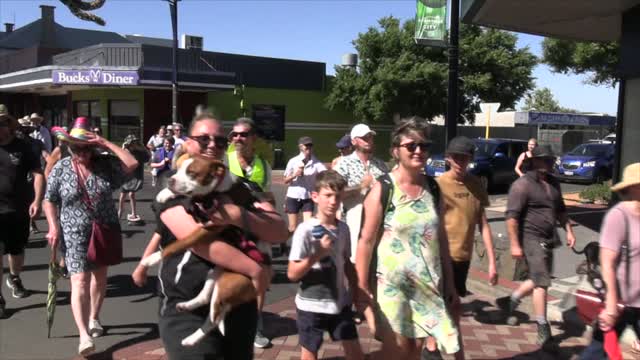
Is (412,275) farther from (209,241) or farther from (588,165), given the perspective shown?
(588,165)

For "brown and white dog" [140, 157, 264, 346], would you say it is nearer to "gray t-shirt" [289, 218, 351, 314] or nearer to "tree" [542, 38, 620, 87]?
"gray t-shirt" [289, 218, 351, 314]

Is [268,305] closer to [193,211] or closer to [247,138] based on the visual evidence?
[247,138]

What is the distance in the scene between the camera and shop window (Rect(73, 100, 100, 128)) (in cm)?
2736

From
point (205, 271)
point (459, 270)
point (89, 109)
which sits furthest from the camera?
point (89, 109)

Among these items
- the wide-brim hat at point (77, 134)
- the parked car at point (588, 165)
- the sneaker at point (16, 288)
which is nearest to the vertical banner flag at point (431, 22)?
the wide-brim hat at point (77, 134)

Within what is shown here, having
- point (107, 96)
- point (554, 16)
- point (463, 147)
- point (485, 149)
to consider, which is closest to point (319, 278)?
point (463, 147)

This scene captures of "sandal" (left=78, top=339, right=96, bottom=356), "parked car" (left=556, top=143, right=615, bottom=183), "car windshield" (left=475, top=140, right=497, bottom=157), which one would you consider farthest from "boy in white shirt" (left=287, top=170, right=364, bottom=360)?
"parked car" (left=556, top=143, right=615, bottom=183)

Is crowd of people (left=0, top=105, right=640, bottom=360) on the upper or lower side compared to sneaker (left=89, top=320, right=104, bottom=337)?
upper

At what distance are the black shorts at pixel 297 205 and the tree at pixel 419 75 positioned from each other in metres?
19.0

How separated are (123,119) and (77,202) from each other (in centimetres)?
2260

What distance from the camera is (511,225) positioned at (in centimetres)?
511

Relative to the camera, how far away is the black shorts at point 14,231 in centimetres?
564

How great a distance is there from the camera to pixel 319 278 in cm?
369

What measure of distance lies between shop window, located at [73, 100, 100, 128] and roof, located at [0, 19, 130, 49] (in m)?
14.4
